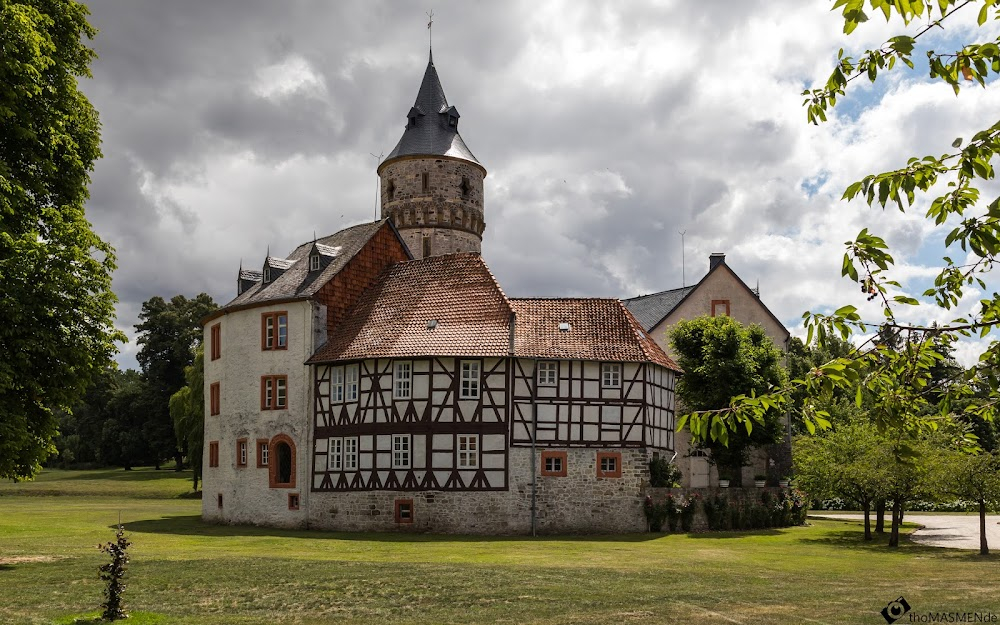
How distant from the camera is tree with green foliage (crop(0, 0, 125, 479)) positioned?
20.6 metres

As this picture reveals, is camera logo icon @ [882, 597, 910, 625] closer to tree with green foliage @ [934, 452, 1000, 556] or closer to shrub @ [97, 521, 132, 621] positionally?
shrub @ [97, 521, 132, 621]

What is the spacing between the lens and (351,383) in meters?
41.0

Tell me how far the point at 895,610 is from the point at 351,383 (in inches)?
1042

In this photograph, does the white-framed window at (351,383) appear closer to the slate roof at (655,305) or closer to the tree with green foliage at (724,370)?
the tree with green foliage at (724,370)

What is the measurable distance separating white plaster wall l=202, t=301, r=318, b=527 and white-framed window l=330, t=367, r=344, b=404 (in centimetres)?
121

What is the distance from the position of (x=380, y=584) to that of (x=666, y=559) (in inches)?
419

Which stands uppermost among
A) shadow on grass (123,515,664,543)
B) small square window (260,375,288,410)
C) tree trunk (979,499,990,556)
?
small square window (260,375,288,410)

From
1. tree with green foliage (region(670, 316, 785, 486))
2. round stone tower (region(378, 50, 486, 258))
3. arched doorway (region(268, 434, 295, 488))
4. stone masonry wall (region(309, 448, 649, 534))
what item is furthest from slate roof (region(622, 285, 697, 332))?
arched doorway (region(268, 434, 295, 488))

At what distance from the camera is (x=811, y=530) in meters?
44.0

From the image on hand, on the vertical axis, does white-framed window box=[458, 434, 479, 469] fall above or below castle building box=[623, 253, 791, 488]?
below

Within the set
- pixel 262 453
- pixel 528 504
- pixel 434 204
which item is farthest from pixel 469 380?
pixel 434 204

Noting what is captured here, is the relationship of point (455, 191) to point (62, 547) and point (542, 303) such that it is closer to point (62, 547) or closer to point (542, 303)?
point (542, 303)

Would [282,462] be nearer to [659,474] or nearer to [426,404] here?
[426,404]
